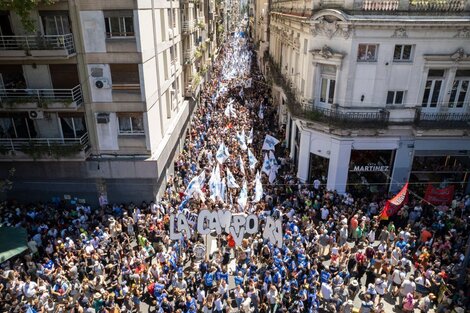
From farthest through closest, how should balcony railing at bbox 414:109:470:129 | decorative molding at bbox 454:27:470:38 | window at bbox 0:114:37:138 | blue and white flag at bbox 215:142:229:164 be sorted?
blue and white flag at bbox 215:142:229:164 < balcony railing at bbox 414:109:470:129 < decorative molding at bbox 454:27:470:38 < window at bbox 0:114:37:138

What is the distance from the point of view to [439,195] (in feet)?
75.1

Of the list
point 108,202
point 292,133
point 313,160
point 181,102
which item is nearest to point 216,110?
point 181,102

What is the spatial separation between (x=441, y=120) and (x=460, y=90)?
2569mm

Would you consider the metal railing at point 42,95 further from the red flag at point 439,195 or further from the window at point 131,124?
the red flag at point 439,195

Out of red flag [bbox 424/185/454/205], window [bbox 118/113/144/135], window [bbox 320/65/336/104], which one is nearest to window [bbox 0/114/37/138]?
window [bbox 118/113/144/135]

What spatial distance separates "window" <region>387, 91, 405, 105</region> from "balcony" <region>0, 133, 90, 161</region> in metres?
20.1

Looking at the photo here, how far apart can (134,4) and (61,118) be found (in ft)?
27.6

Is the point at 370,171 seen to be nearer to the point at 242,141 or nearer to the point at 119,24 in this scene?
the point at 242,141

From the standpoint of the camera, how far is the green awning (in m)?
17.7

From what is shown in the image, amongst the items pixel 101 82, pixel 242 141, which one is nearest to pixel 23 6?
pixel 101 82

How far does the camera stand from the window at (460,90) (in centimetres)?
2430

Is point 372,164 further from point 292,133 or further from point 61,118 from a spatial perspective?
point 61,118

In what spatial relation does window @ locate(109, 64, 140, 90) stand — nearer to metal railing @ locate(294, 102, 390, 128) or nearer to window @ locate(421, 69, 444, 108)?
metal railing @ locate(294, 102, 390, 128)

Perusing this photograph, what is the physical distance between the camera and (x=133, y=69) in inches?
845
